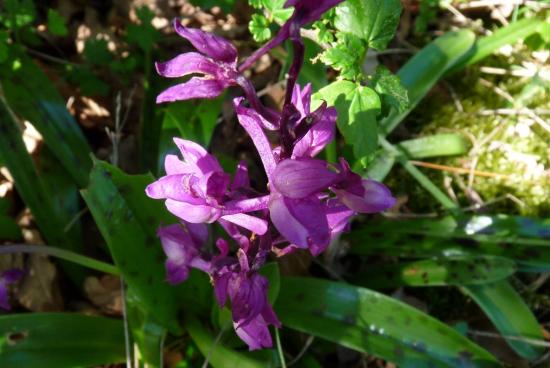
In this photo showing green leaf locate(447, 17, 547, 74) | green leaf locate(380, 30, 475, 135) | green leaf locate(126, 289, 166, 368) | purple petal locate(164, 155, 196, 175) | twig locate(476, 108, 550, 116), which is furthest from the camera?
twig locate(476, 108, 550, 116)

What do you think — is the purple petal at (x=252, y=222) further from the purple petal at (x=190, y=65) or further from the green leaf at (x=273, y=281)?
the green leaf at (x=273, y=281)

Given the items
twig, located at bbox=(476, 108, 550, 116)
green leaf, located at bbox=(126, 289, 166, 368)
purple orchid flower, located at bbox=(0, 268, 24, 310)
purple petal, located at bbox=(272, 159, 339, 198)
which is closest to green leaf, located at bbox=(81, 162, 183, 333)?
green leaf, located at bbox=(126, 289, 166, 368)

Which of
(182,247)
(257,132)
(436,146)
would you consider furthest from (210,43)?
(436,146)

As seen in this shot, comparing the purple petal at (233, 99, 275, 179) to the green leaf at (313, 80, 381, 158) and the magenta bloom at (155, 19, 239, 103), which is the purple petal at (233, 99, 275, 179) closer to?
the magenta bloom at (155, 19, 239, 103)

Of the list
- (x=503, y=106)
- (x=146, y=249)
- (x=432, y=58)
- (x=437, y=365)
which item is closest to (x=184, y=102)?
(x=146, y=249)

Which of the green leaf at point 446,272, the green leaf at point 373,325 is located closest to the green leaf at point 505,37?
the green leaf at point 446,272

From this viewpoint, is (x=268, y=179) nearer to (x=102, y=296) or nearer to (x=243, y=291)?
(x=243, y=291)
